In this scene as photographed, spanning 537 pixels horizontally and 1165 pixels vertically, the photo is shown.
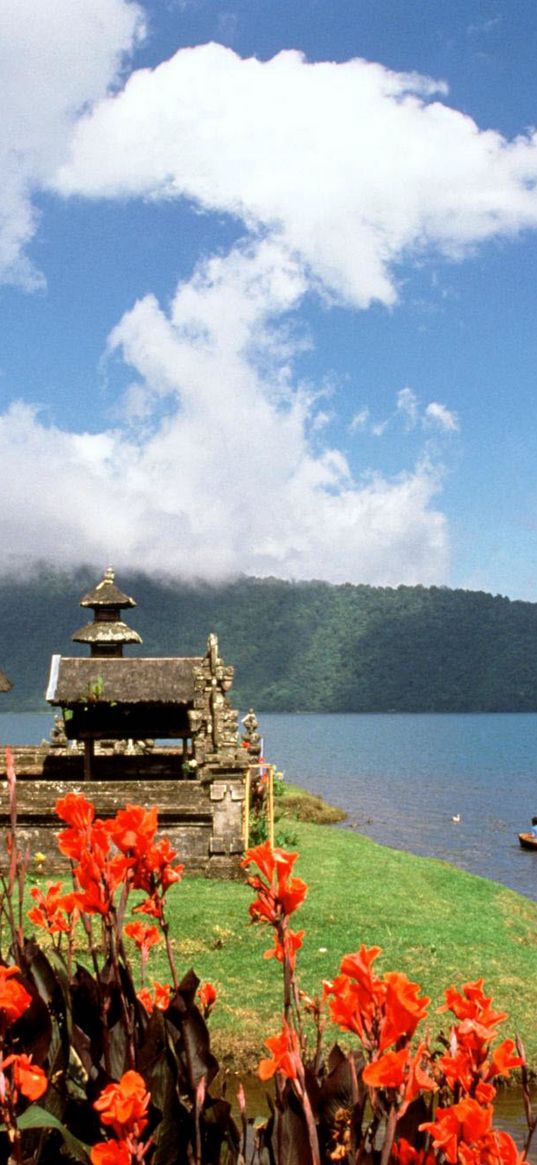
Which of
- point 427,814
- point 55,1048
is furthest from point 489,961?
point 427,814

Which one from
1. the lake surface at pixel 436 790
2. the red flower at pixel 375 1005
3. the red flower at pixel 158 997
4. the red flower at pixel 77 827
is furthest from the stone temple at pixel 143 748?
the lake surface at pixel 436 790

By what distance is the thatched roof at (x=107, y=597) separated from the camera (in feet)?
97.5

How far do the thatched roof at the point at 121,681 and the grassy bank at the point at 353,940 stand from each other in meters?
6.78

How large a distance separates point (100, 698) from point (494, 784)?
4867 centimetres

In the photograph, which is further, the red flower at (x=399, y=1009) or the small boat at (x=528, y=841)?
the small boat at (x=528, y=841)

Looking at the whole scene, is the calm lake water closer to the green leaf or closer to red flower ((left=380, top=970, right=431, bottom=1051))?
the green leaf

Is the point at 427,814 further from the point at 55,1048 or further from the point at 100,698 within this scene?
the point at 55,1048

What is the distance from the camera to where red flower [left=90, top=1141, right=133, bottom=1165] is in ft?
6.77

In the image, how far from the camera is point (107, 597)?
2994 centimetres

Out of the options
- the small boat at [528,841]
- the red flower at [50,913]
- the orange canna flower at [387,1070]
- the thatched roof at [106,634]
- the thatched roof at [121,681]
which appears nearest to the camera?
the orange canna flower at [387,1070]

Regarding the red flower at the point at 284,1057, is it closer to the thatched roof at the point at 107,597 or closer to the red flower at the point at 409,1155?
the red flower at the point at 409,1155

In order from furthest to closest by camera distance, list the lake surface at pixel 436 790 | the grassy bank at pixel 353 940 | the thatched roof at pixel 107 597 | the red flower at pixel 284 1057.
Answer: the lake surface at pixel 436 790, the thatched roof at pixel 107 597, the grassy bank at pixel 353 940, the red flower at pixel 284 1057

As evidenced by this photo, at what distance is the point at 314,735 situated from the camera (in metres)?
143

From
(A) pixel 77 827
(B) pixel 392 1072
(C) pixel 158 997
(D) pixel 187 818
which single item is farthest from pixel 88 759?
(B) pixel 392 1072
